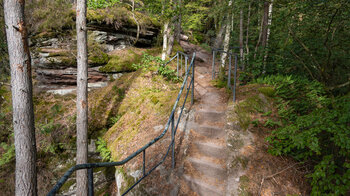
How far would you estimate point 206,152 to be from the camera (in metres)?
3.70

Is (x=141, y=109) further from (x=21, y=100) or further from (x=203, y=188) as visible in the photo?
(x=203, y=188)

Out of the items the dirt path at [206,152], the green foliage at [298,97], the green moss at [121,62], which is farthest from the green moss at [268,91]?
the green moss at [121,62]

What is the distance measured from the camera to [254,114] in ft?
14.5

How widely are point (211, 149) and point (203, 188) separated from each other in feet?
2.98

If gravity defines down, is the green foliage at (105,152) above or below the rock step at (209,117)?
below

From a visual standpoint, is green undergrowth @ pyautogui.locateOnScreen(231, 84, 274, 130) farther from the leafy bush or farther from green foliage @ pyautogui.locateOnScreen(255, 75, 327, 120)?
the leafy bush

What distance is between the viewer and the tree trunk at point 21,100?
10.6 ft

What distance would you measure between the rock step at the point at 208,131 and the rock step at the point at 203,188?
1226 mm

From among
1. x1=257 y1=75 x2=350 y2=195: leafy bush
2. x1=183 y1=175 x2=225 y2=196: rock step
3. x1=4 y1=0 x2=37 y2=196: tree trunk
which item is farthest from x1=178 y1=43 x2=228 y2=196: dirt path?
x1=4 y1=0 x2=37 y2=196: tree trunk

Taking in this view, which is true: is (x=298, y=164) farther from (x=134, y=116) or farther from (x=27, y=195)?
(x=27, y=195)

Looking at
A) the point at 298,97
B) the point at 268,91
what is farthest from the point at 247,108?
the point at 298,97

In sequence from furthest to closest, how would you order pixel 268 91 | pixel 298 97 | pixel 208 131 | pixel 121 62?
1. pixel 121 62
2. pixel 268 91
3. pixel 298 97
4. pixel 208 131

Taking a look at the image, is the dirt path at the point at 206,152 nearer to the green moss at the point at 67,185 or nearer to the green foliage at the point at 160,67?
the green foliage at the point at 160,67

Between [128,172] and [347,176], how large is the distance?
3.91 meters
